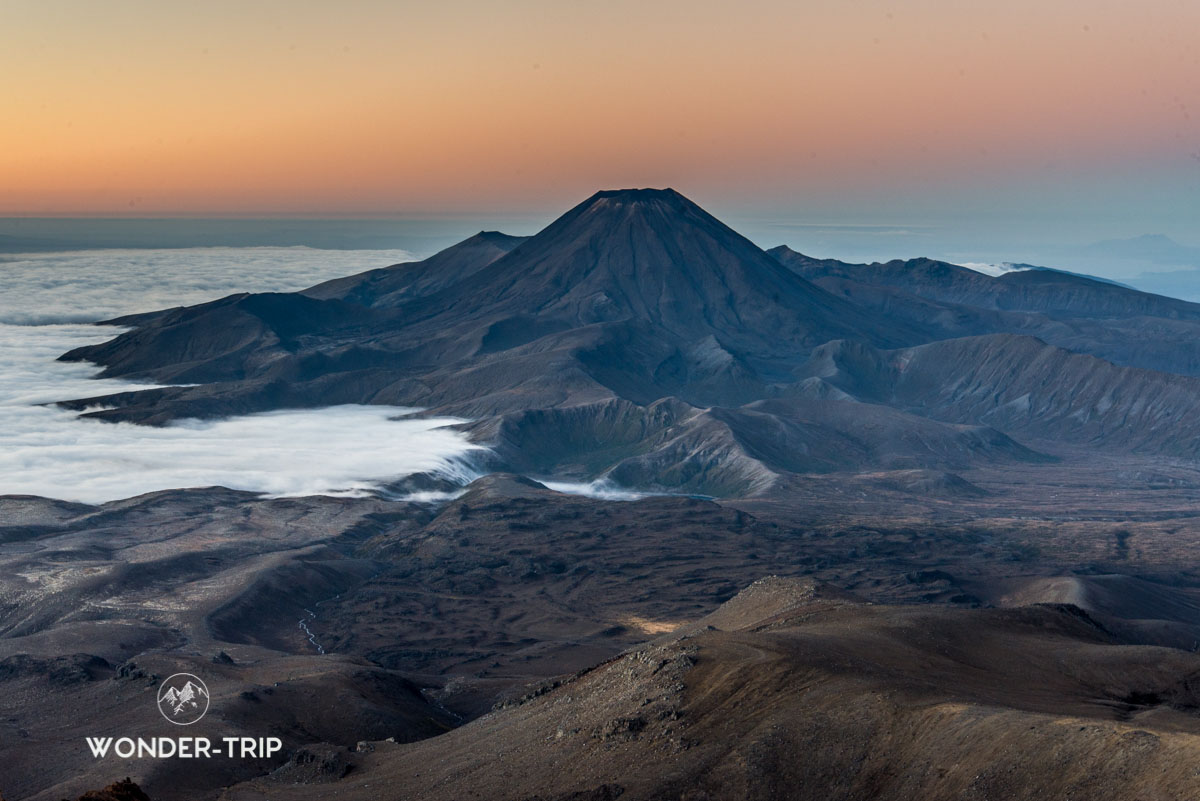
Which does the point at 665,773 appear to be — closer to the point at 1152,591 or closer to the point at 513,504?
the point at 1152,591

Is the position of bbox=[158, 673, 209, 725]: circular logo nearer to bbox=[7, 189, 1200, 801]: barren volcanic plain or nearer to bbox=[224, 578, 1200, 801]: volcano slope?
bbox=[7, 189, 1200, 801]: barren volcanic plain

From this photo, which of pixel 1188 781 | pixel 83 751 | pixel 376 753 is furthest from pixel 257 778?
pixel 1188 781

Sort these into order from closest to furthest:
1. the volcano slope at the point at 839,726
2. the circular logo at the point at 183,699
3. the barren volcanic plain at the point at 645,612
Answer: the volcano slope at the point at 839,726, the barren volcanic plain at the point at 645,612, the circular logo at the point at 183,699

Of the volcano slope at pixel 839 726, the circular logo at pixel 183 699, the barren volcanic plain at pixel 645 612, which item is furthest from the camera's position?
the circular logo at pixel 183 699

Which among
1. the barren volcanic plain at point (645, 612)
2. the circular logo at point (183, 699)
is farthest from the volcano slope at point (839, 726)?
the circular logo at point (183, 699)

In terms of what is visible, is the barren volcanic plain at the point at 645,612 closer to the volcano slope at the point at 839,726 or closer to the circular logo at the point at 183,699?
the volcano slope at the point at 839,726

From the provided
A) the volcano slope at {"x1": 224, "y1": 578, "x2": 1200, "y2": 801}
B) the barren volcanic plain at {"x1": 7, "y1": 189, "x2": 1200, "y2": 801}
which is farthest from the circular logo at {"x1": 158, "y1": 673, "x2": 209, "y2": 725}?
the volcano slope at {"x1": 224, "y1": 578, "x2": 1200, "y2": 801}
